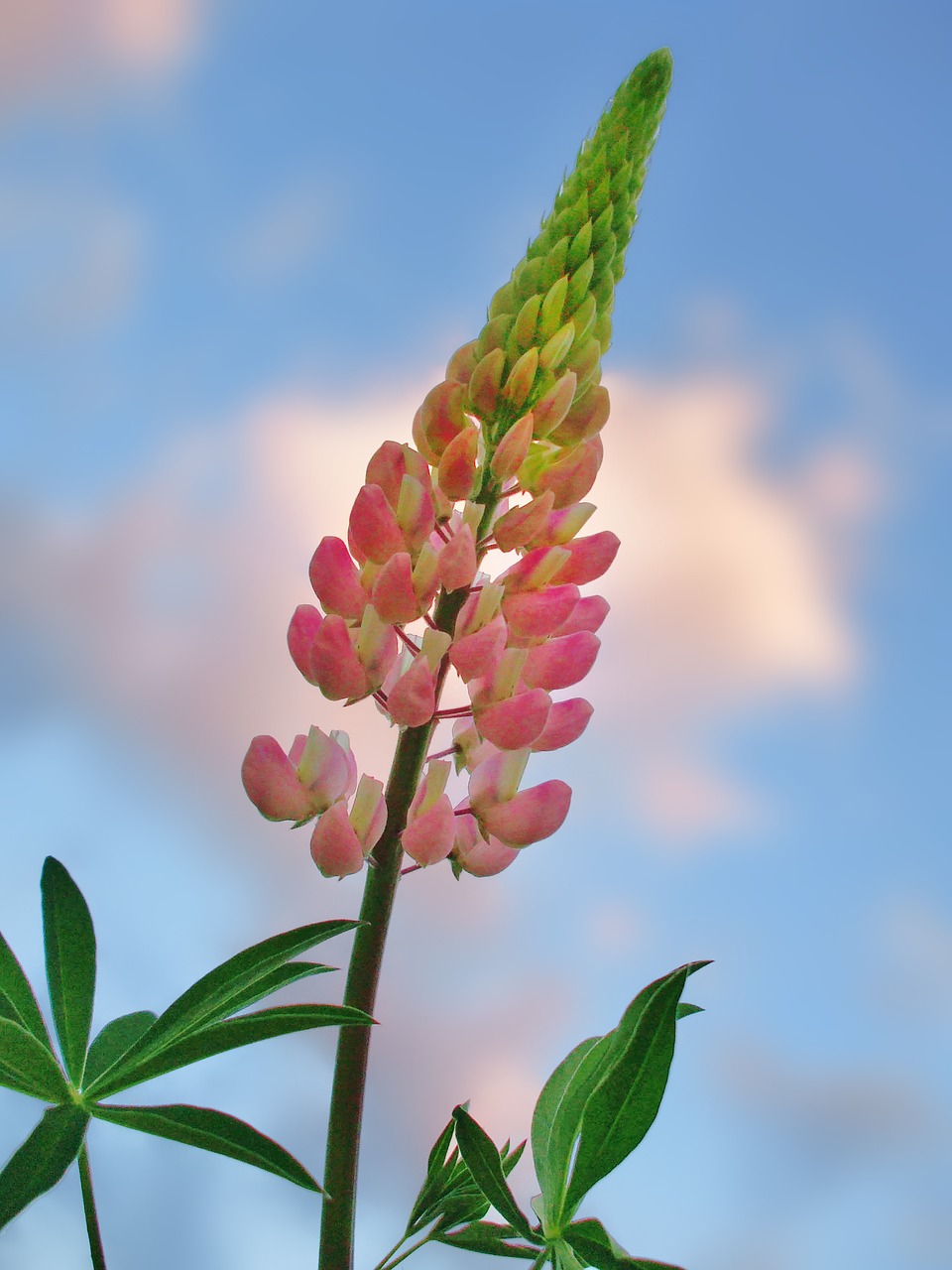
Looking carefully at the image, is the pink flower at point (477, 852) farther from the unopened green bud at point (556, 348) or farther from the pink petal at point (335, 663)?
the unopened green bud at point (556, 348)

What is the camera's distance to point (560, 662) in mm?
1748

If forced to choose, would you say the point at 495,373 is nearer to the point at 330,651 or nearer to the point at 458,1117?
the point at 330,651

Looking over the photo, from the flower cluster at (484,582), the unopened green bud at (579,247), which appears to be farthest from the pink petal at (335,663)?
the unopened green bud at (579,247)

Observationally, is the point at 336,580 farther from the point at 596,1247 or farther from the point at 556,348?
the point at 596,1247

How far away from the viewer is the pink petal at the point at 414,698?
157 centimetres

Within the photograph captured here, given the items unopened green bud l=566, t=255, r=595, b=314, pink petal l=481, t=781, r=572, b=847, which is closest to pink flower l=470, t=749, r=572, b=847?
pink petal l=481, t=781, r=572, b=847

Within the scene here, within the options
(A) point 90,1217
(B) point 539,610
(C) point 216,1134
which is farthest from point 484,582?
(A) point 90,1217

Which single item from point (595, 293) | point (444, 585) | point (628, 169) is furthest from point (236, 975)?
point (628, 169)

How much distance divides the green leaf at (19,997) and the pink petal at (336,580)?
637mm

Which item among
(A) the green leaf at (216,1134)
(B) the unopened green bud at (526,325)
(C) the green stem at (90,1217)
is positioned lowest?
(C) the green stem at (90,1217)

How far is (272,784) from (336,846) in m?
0.17

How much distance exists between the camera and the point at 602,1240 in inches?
52.6

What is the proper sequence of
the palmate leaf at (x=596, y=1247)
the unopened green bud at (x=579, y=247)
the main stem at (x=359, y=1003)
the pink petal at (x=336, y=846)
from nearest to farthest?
1. the palmate leaf at (x=596, y=1247)
2. the main stem at (x=359, y=1003)
3. the pink petal at (x=336, y=846)
4. the unopened green bud at (x=579, y=247)

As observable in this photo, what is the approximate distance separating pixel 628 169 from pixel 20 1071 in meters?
1.64
